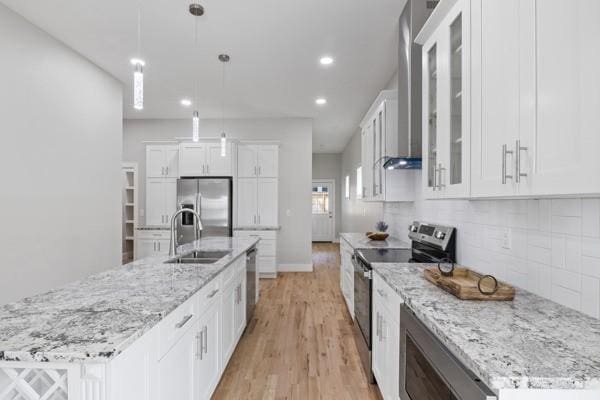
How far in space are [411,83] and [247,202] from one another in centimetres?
391

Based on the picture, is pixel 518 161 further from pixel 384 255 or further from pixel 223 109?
pixel 223 109

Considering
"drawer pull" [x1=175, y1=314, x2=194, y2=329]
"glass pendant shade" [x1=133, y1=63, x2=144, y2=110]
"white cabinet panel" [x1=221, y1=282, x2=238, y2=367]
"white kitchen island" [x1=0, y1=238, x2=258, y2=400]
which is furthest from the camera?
"white cabinet panel" [x1=221, y1=282, x2=238, y2=367]

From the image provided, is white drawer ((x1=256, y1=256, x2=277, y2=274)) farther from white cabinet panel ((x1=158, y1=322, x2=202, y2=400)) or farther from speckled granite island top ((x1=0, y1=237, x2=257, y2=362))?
white cabinet panel ((x1=158, y1=322, x2=202, y2=400))

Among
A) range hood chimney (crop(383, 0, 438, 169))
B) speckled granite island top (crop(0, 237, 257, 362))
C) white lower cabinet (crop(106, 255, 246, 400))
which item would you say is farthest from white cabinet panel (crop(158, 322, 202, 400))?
range hood chimney (crop(383, 0, 438, 169))

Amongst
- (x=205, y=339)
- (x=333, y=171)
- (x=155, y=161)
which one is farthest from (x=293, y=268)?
(x=333, y=171)

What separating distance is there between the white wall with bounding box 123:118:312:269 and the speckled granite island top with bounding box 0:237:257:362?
14.1ft

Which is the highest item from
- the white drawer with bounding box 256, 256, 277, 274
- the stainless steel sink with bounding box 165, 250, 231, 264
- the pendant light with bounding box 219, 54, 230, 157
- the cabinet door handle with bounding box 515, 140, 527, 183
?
the pendant light with bounding box 219, 54, 230, 157

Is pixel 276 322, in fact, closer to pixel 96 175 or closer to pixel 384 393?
pixel 384 393

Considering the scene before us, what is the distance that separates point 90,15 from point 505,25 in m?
3.34

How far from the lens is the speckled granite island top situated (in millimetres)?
967

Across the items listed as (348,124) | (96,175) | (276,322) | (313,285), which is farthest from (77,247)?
(348,124)

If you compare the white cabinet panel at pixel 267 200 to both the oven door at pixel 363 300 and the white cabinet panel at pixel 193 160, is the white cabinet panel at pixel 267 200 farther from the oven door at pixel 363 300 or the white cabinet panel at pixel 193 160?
the oven door at pixel 363 300

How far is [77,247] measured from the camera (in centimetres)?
374

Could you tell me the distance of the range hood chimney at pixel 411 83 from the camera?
2.52 metres
